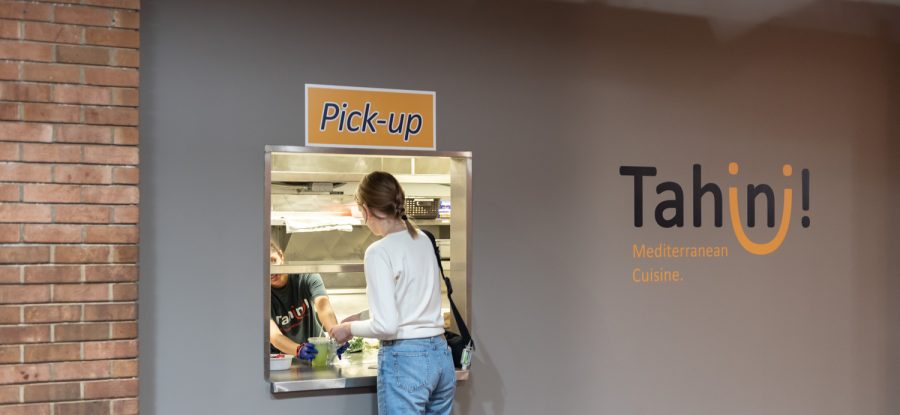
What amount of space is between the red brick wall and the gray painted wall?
160mm

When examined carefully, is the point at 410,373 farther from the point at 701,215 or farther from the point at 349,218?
the point at 701,215

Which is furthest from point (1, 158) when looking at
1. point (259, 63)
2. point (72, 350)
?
point (259, 63)

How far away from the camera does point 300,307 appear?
4176 mm

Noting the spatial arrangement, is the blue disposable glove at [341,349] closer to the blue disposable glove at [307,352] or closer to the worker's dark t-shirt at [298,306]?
the blue disposable glove at [307,352]

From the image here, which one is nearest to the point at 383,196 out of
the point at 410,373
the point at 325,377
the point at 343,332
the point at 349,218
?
the point at 343,332

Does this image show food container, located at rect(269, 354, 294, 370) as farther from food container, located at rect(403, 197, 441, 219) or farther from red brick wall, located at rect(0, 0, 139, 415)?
food container, located at rect(403, 197, 441, 219)

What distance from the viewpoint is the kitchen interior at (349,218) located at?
12.1ft

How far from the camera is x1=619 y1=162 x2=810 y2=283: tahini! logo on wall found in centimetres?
403

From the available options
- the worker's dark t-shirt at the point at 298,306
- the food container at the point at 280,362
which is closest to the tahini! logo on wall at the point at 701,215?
the worker's dark t-shirt at the point at 298,306

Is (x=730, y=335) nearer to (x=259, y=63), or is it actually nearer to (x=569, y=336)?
(x=569, y=336)

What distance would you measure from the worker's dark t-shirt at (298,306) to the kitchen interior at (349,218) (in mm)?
113

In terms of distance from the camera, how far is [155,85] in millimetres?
3242

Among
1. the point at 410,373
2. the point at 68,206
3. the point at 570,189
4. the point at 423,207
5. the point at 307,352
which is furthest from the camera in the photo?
the point at 423,207

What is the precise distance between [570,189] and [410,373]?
1.29 meters
